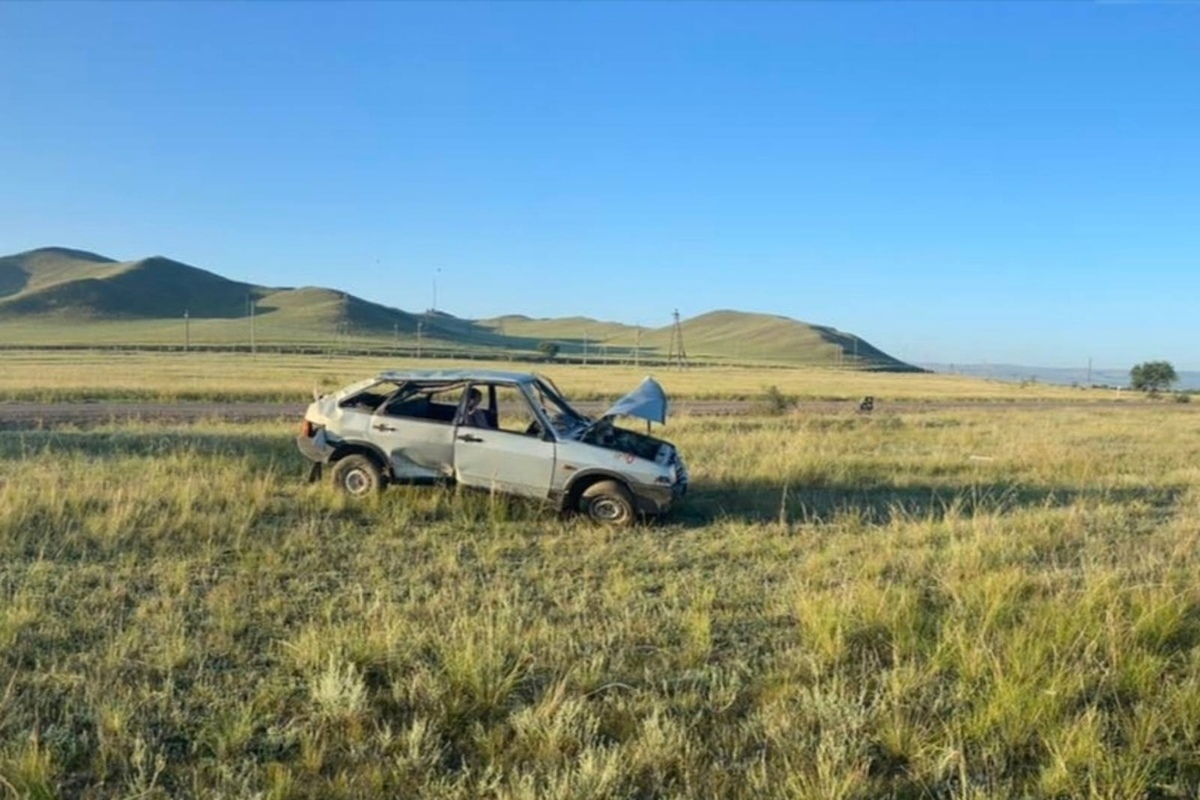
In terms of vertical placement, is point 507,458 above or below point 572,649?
above

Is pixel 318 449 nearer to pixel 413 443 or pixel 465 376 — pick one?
pixel 413 443

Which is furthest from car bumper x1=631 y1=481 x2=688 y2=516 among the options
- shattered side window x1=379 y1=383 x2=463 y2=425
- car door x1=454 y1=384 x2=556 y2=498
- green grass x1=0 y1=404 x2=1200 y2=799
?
shattered side window x1=379 y1=383 x2=463 y2=425

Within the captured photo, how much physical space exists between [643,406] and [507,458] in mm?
1932

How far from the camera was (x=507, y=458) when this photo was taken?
31.4 ft

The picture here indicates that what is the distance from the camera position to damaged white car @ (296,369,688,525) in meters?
9.40

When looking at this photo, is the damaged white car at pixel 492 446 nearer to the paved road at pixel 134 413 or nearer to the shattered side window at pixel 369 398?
the shattered side window at pixel 369 398

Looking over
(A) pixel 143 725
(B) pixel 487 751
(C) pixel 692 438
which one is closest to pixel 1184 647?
(B) pixel 487 751

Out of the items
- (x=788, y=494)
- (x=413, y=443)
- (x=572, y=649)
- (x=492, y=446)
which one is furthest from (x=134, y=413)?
(x=572, y=649)

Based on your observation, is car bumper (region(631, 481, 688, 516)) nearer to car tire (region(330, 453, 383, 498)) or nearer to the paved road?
car tire (region(330, 453, 383, 498))

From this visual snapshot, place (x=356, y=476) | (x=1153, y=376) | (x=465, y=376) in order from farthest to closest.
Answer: (x=1153, y=376)
(x=465, y=376)
(x=356, y=476)

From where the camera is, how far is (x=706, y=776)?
12.7 ft

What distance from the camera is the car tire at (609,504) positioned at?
9359 mm

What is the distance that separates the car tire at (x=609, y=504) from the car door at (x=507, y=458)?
0.49 meters

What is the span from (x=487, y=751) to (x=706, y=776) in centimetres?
103
